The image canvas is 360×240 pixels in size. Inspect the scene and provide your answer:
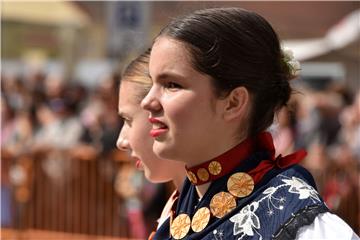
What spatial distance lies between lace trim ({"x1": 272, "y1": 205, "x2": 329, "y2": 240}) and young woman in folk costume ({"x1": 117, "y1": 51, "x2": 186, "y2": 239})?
69 centimetres

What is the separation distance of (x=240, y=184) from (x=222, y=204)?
5 centimetres

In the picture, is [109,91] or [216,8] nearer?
[216,8]

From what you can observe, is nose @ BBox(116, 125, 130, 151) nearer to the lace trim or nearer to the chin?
the chin

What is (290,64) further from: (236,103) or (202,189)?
(202,189)

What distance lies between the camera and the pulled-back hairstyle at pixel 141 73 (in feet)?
6.88

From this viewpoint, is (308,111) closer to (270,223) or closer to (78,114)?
(78,114)

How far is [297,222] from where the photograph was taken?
4.39ft

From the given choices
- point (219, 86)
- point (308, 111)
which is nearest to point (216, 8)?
point (219, 86)

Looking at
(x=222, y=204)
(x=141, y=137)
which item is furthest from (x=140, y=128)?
(x=222, y=204)

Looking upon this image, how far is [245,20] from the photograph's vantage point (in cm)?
150

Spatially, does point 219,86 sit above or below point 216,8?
below

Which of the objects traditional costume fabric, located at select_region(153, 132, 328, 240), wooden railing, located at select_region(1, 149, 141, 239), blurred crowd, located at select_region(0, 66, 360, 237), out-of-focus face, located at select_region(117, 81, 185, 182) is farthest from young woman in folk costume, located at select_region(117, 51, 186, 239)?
wooden railing, located at select_region(1, 149, 141, 239)

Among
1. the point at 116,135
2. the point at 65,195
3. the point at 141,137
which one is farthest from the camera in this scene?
the point at 65,195

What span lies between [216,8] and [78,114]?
6.88 m
